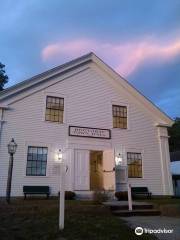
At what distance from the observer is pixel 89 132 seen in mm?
16969

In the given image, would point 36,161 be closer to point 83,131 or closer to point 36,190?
point 36,190

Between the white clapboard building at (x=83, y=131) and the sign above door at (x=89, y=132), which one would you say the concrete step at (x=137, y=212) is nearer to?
the white clapboard building at (x=83, y=131)

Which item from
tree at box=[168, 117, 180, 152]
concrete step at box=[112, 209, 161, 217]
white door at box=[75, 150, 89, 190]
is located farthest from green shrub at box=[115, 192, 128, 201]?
tree at box=[168, 117, 180, 152]

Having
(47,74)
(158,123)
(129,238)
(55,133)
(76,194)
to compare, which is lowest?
(129,238)

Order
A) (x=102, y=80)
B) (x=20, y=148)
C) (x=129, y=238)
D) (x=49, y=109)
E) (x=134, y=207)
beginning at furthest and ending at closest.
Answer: (x=102, y=80), (x=49, y=109), (x=20, y=148), (x=134, y=207), (x=129, y=238)

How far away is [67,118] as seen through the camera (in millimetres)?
16672

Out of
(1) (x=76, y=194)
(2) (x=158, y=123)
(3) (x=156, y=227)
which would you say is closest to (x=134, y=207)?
(3) (x=156, y=227)

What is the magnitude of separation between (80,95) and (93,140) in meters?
2.64

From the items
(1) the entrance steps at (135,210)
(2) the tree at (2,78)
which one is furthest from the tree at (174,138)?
(1) the entrance steps at (135,210)

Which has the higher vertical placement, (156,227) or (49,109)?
(49,109)

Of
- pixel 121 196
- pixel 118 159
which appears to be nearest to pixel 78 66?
pixel 118 159

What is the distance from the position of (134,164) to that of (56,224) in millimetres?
10527

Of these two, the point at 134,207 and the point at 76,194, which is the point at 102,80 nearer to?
the point at 76,194

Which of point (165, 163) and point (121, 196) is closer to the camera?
point (121, 196)
